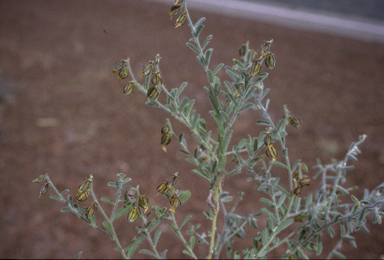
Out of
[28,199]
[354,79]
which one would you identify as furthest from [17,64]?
[354,79]

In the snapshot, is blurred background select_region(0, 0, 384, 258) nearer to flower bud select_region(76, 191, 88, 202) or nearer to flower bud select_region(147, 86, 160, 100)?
flower bud select_region(147, 86, 160, 100)

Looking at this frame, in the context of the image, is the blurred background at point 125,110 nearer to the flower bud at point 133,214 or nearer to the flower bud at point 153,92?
the flower bud at point 153,92

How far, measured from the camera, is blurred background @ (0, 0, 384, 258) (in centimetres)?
195

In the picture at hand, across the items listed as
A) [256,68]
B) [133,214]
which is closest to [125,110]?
[133,214]

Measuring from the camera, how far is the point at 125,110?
3.15 m

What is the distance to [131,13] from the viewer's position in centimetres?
605

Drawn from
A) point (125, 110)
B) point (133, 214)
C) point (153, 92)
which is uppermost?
point (125, 110)

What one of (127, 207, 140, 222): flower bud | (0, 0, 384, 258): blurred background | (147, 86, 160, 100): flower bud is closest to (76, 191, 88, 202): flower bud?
(127, 207, 140, 222): flower bud

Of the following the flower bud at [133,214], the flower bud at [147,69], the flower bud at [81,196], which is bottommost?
the flower bud at [133,214]

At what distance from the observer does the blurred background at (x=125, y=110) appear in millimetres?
1954

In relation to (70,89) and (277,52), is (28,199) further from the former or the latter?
(277,52)

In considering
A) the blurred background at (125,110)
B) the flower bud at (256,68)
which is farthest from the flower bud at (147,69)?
the blurred background at (125,110)

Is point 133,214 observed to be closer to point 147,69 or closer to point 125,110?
point 147,69

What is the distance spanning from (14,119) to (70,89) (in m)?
0.68
